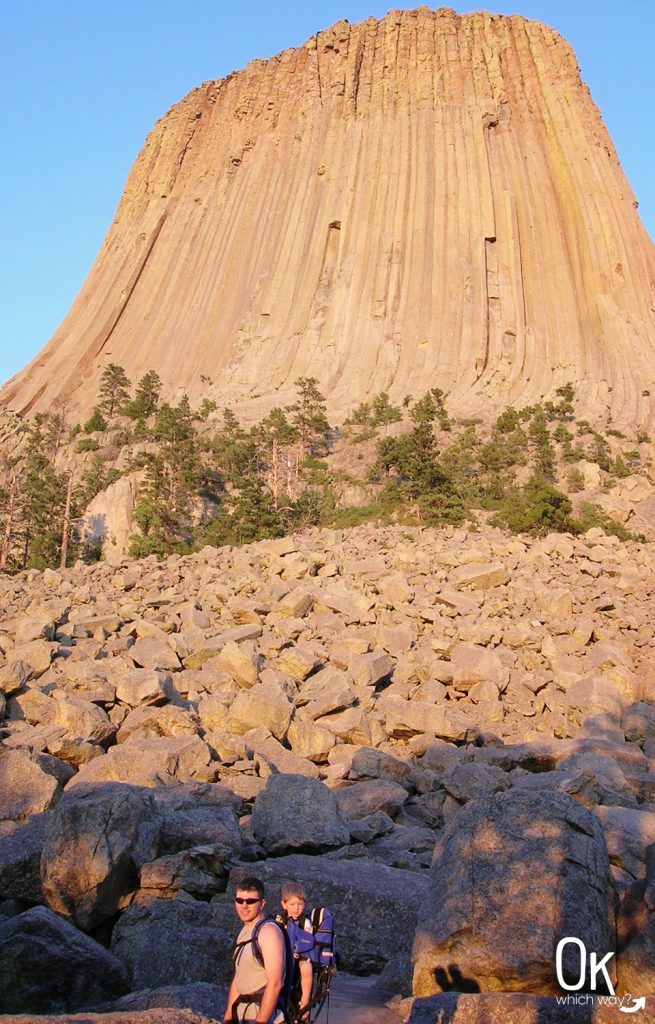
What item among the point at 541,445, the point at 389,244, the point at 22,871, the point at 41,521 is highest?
the point at 389,244

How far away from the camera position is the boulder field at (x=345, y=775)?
11.7 ft

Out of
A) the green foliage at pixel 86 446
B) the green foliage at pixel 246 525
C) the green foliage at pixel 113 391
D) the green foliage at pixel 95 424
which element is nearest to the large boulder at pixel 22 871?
the green foliage at pixel 246 525

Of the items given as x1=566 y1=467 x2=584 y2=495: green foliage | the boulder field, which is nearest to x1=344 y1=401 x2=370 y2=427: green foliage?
x1=566 y1=467 x2=584 y2=495: green foliage

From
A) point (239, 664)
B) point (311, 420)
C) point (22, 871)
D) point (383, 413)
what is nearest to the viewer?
point (22, 871)

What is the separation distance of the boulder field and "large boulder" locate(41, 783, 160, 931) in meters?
0.02

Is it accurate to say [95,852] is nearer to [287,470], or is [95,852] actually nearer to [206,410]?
[287,470]

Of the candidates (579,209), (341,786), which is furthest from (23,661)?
(579,209)

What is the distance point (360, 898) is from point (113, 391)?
156 ft

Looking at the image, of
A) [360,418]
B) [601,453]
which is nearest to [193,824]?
[601,453]

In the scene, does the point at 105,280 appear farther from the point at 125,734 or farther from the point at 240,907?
the point at 240,907

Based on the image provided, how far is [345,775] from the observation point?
7.67 m

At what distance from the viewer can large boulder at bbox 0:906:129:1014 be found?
12.0ft

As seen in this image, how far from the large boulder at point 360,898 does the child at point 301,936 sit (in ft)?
2.29

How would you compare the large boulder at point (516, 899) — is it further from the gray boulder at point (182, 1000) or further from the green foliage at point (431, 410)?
the green foliage at point (431, 410)
